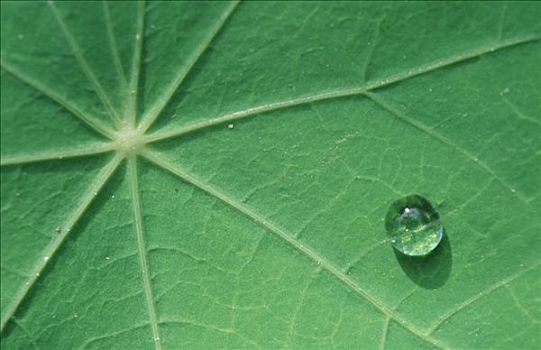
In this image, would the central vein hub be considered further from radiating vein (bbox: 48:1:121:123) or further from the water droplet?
the water droplet

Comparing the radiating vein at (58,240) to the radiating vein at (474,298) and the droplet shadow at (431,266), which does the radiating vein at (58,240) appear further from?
the radiating vein at (474,298)

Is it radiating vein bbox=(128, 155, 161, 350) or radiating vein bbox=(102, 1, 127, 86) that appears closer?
radiating vein bbox=(102, 1, 127, 86)

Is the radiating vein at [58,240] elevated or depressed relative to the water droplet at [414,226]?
elevated

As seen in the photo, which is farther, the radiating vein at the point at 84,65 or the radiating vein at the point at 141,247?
the radiating vein at the point at 141,247

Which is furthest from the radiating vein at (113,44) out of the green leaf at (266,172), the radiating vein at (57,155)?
the radiating vein at (57,155)

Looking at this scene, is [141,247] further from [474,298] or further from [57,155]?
[474,298]

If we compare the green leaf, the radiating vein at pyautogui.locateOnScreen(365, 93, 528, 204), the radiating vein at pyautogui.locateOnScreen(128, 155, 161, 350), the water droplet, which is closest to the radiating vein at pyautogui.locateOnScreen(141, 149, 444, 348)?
the green leaf

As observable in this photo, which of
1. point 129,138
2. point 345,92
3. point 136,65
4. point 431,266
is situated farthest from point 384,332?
point 136,65
